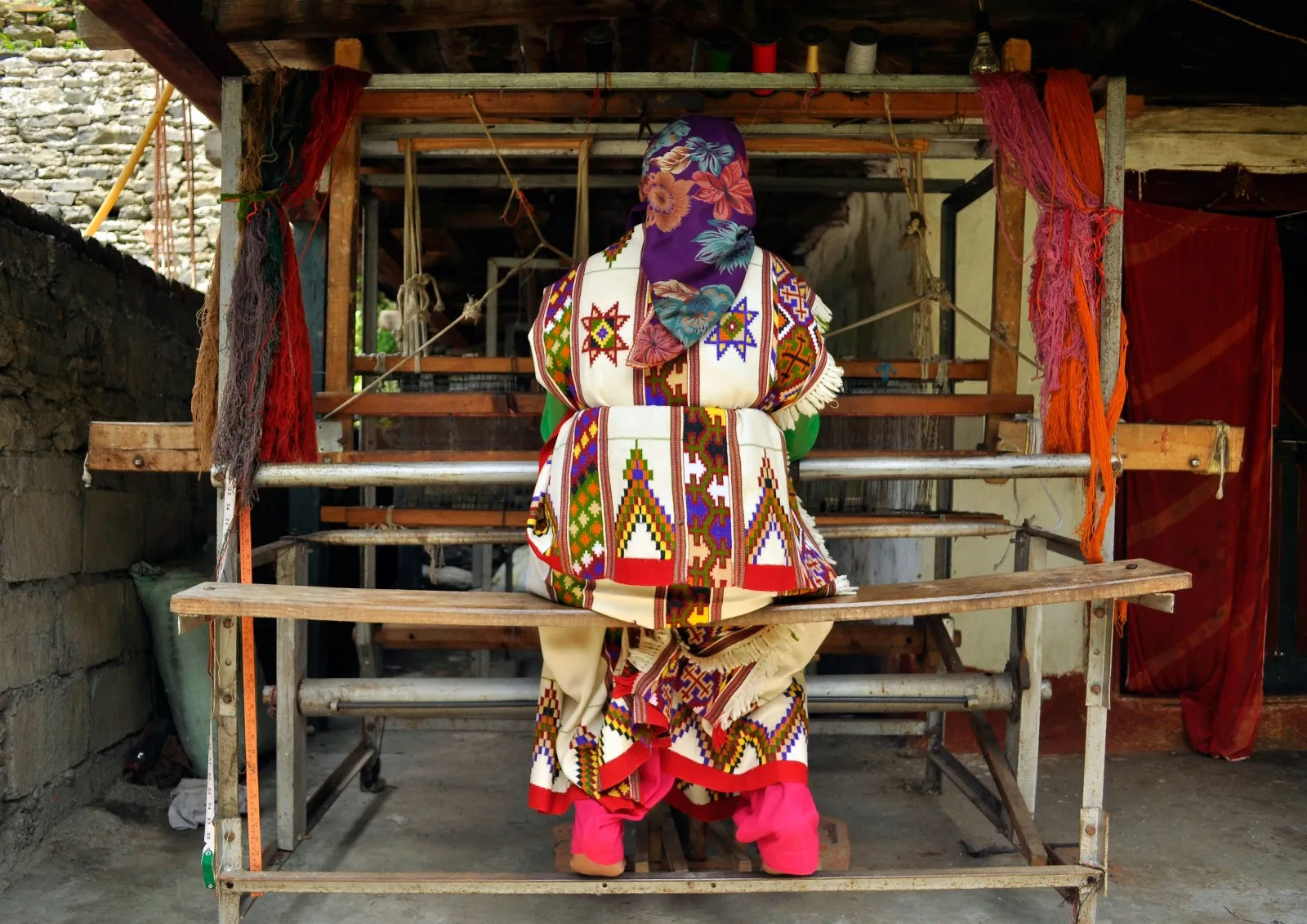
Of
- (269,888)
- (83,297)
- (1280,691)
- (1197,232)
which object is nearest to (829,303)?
(1197,232)

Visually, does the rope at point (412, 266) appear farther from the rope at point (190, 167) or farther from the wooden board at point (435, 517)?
the rope at point (190, 167)

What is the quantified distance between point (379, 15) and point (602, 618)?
1759 millimetres

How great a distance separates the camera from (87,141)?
7195 millimetres

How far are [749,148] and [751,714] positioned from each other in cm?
160

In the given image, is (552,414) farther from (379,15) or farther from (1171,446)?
(1171,446)

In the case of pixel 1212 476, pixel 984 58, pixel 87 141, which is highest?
pixel 87 141

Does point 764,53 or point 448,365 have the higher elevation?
point 764,53

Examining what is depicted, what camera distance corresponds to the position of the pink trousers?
2201 mm

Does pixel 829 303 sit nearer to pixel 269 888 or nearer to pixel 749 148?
pixel 749 148

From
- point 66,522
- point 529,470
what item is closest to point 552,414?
point 529,470

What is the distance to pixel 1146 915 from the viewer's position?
8.41 ft

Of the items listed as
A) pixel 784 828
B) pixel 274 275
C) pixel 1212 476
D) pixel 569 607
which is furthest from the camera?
Answer: pixel 1212 476

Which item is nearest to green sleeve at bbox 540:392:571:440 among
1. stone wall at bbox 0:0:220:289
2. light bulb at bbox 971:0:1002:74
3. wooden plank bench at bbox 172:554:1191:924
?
wooden plank bench at bbox 172:554:1191:924

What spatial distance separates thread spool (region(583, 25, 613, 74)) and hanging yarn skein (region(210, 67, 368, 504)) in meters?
0.59
